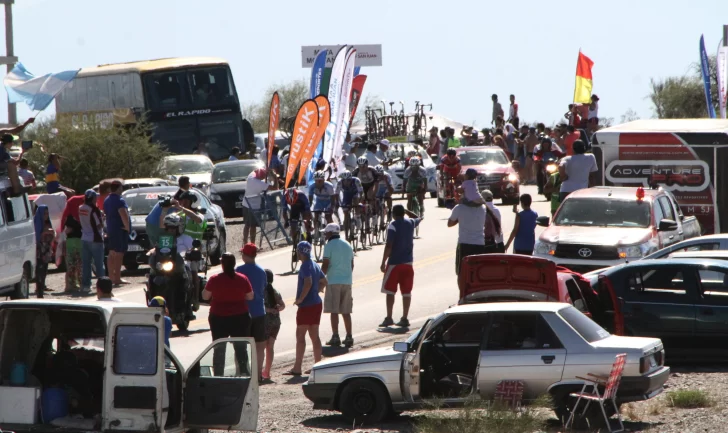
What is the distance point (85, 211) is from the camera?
21109 mm

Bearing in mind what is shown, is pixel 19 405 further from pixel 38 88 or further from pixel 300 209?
pixel 300 209

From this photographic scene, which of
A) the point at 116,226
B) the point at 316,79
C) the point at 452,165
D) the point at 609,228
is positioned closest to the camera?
the point at 609,228

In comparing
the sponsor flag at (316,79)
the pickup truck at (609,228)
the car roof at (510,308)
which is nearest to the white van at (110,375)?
the car roof at (510,308)

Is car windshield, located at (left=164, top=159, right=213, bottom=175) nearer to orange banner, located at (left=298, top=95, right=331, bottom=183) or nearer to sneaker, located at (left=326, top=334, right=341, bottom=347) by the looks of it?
orange banner, located at (left=298, top=95, right=331, bottom=183)

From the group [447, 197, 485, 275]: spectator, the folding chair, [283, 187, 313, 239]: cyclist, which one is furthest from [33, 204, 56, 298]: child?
the folding chair

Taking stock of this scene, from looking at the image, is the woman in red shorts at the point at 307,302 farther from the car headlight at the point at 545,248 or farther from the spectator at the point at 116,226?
the spectator at the point at 116,226

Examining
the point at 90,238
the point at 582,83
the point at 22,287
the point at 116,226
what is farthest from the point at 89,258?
the point at 582,83

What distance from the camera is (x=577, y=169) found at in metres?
22.5

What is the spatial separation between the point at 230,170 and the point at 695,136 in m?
15.6

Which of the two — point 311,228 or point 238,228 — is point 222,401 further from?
point 238,228

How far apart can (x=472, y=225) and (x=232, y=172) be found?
17062mm

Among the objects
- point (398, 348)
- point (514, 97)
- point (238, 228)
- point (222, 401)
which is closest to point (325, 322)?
point (398, 348)

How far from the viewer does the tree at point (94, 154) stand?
34.0 metres

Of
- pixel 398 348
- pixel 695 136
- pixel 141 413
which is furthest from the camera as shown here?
pixel 695 136
